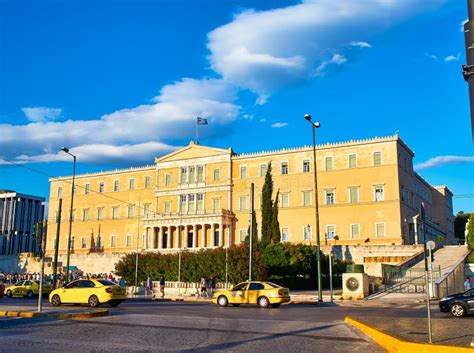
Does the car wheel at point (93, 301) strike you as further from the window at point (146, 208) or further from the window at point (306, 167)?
the window at point (146, 208)

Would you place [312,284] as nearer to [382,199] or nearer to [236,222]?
[382,199]

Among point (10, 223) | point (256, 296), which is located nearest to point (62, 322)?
point (256, 296)

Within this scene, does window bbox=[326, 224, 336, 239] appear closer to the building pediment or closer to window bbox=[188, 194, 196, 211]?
the building pediment

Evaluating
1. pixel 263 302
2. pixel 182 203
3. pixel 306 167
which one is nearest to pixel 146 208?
pixel 182 203

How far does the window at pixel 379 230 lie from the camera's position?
221 feet

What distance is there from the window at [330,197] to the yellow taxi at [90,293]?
50526mm

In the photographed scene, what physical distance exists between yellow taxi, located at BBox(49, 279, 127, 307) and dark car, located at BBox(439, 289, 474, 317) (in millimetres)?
13824

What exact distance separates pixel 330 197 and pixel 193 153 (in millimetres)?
23499

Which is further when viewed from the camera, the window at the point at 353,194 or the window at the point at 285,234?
the window at the point at 285,234

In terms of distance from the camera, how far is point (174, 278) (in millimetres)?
49656

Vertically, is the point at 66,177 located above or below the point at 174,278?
above

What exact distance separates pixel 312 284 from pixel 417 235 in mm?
27491

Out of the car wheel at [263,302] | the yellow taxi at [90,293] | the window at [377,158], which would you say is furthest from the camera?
the window at [377,158]

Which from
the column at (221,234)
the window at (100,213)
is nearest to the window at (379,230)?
Answer: the column at (221,234)
